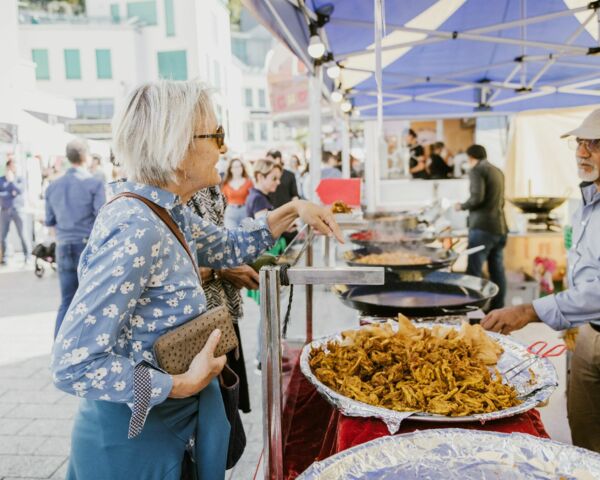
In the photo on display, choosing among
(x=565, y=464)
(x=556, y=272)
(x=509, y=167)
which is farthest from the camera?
(x=509, y=167)

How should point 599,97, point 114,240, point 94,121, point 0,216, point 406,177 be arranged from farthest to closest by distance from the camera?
point 94,121 < point 406,177 < point 0,216 < point 599,97 < point 114,240

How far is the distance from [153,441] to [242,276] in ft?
3.79

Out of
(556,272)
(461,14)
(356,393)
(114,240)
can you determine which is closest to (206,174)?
(114,240)

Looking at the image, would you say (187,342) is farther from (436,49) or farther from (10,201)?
(10,201)

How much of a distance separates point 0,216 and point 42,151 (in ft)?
11.3

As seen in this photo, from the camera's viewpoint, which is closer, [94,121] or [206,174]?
[206,174]

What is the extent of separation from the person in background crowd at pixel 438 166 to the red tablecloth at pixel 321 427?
935 cm

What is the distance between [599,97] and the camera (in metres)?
7.23

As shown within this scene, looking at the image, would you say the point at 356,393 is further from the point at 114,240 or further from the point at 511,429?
the point at 114,240

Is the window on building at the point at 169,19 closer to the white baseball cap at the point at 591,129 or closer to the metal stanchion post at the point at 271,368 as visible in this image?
the white baseball cap at the point at 591,129

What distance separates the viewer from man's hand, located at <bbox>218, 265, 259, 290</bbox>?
2447 mm

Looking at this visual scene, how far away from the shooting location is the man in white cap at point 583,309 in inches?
77.3

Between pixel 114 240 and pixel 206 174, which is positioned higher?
pixel 206 174

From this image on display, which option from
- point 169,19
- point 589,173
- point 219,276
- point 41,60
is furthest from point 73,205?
point 41,60
